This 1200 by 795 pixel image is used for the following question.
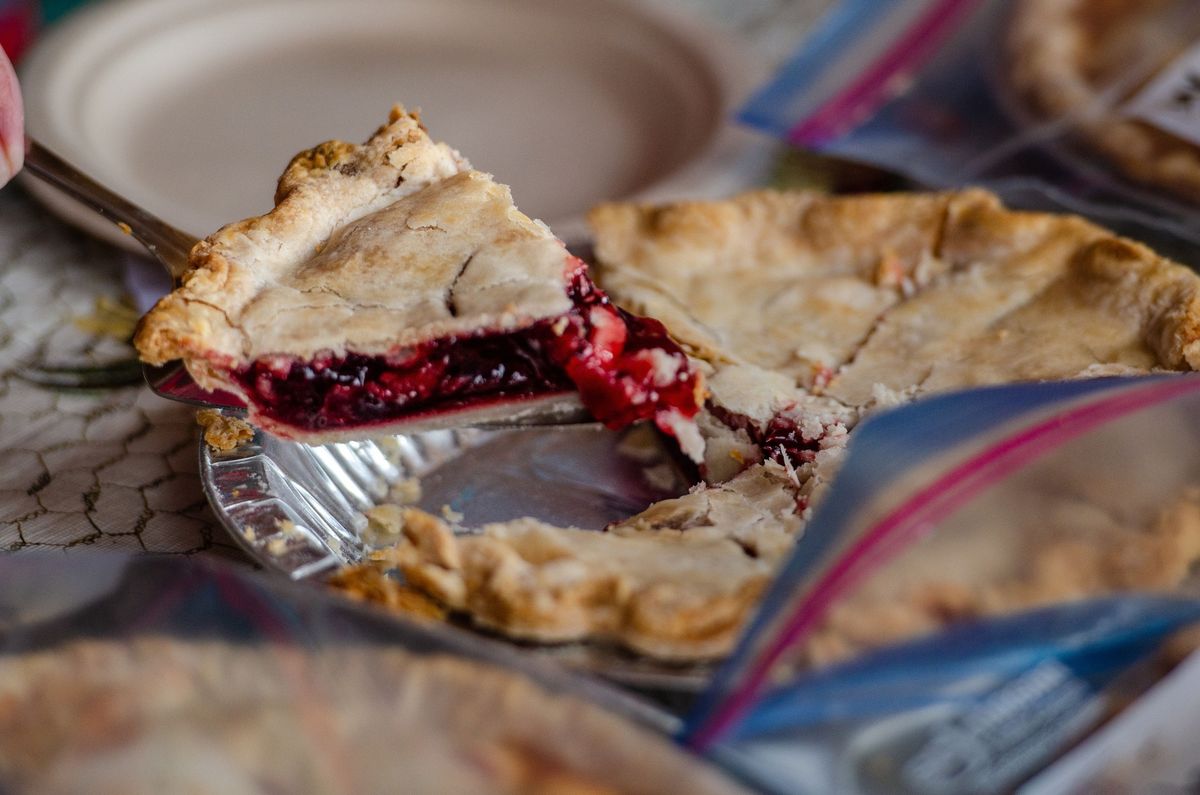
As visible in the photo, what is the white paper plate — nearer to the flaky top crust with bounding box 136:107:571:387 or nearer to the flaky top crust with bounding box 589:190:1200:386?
the flaky top crust with bounding box 589:190:1200:386

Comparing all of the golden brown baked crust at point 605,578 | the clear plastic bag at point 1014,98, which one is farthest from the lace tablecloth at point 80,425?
the clear plastic bag at point 1014,98

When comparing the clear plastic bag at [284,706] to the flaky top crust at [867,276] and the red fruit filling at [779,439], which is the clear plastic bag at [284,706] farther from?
the flaky top crust at [867,276]

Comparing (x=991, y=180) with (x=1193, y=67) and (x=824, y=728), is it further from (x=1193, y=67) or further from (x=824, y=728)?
(x=824, y=728)

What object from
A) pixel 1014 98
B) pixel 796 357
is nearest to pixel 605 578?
pixel 796 357

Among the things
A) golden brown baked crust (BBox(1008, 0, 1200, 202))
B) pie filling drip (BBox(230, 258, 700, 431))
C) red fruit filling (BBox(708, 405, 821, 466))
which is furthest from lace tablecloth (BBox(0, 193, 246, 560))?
golden brown baked crust (BBox(1008, 0, 1200, 202))

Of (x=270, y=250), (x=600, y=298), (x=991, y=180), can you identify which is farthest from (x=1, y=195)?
(x=991, y=180)
